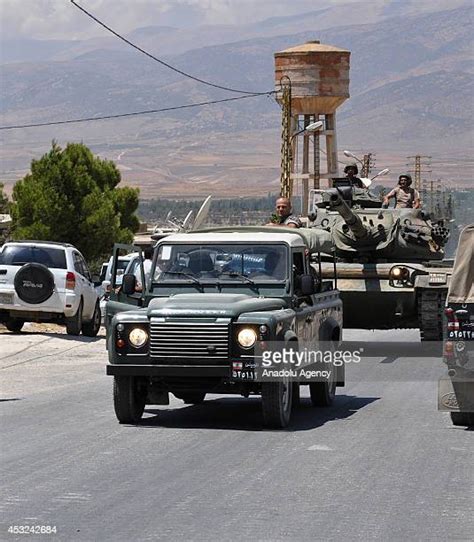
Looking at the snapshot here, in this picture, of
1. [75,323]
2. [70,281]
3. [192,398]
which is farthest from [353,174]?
[192,398]

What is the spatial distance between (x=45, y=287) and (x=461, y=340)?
45.1ft

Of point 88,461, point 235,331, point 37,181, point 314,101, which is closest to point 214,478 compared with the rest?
point 88,461

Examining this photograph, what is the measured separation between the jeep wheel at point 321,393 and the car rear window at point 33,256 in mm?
11992

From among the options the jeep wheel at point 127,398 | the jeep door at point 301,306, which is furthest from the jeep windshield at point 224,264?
the jeep wheel at point 127,398

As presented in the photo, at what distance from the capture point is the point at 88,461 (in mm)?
12211

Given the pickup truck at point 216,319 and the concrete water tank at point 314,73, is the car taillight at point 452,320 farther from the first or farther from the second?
the concrete water tank at point 314,73

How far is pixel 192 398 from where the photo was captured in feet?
54.4

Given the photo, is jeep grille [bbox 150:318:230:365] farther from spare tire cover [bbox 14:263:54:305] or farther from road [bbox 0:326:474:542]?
spare tire cover [bbox 14:263:54:305]

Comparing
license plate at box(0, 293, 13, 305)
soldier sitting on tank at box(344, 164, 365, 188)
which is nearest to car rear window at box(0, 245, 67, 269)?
license plate at box(0, 293, 13, 305)

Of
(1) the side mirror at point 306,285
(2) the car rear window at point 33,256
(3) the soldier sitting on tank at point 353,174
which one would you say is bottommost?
(2) the car rear window at point 33,256

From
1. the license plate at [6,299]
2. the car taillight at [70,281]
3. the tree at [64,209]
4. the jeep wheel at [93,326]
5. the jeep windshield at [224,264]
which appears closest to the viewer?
the jeep windshield at [224,264]

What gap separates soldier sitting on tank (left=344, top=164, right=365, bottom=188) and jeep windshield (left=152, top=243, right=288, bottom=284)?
12659 mm

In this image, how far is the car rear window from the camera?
90.6ft

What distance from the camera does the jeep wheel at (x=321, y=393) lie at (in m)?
16.2
